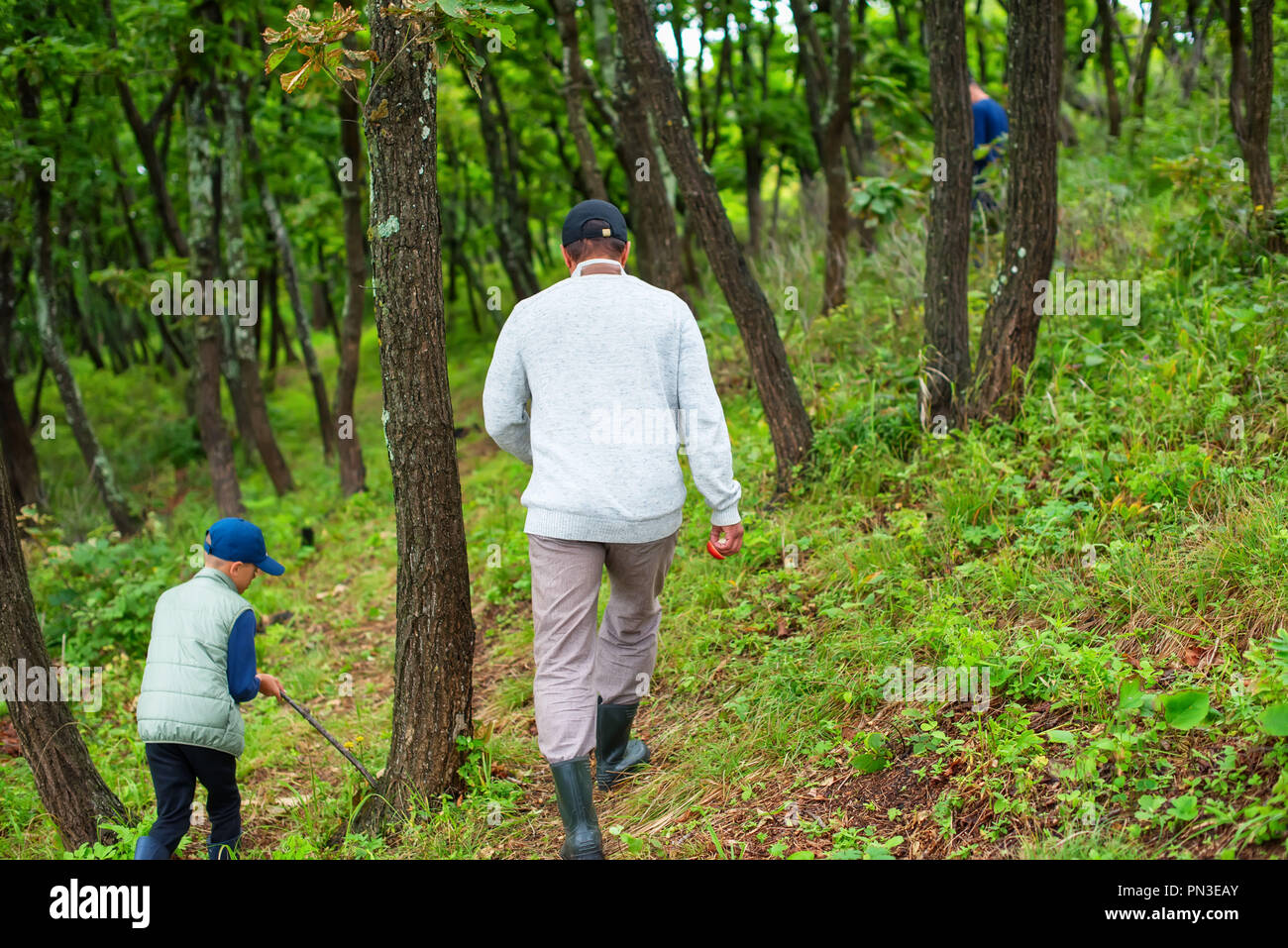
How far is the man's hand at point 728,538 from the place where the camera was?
3.52 meters

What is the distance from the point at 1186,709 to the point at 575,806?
6.71 feet

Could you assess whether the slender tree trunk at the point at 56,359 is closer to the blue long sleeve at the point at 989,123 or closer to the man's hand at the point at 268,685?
the man's hand at the point at 268,685

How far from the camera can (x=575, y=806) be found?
10.7 ft

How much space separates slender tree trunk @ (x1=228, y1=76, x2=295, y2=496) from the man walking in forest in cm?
878

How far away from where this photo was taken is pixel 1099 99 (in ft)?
58.9

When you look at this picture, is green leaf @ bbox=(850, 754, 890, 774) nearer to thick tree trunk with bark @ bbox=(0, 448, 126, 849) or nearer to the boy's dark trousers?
the boy's dark trousers

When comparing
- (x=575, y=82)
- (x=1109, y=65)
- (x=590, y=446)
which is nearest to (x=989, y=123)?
(x=575, y=82)

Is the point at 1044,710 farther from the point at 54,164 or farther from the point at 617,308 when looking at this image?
the point at 54,164

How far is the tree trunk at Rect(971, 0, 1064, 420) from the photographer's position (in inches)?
209

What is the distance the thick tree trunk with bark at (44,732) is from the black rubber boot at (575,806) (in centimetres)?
228

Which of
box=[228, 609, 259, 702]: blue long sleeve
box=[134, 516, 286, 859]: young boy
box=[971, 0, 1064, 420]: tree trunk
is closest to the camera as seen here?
box=[134, 516, 286, 859]: young boy

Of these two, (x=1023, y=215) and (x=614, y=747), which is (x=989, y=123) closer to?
(x=1023, y=215)

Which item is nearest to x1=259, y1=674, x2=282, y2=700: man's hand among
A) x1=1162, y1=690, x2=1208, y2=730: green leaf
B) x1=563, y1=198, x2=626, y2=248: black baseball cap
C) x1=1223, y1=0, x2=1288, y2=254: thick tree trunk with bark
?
x1=563, y1=198, x2=626, y2=248: black baseball cap
